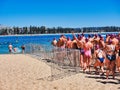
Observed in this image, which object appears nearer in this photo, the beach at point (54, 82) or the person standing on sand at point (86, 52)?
the beach at point (54, 82)

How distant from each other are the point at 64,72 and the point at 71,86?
3.13 metres

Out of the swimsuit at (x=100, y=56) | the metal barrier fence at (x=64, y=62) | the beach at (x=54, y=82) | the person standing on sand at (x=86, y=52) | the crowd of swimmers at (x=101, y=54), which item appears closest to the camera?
the beach at (x=54, y=82)

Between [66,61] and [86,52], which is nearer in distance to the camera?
[86,52]

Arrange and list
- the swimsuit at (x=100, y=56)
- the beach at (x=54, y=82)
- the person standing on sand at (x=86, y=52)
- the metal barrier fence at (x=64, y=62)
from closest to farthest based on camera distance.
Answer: the beach at (x=54, y=82), the swimsuit at (x=100, y=56), the metal barrier fence at (x=64, y=62), the person standing on sand at (x=86, y=52)

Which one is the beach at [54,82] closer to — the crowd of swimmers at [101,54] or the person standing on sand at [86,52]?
the crowd of swimmers at [101,54]

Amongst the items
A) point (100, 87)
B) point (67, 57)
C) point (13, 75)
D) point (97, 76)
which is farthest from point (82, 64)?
point (100, 87)

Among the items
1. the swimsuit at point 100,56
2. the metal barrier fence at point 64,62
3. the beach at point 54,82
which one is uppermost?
the swimsuit at point 100,56

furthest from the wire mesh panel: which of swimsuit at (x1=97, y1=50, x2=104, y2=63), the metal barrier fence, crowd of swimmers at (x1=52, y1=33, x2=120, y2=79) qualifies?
swimsuit at (x1=97, y1=50, x2=104, y2=63)

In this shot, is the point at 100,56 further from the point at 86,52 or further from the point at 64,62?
the point at 64,62

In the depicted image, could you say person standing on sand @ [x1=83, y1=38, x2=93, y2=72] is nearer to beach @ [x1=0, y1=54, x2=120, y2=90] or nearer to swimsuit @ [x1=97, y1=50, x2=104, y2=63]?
beach @ [x1=0, y1=54, x2=120, y2=90]

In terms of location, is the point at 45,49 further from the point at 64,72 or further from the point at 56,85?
the point at 56,85

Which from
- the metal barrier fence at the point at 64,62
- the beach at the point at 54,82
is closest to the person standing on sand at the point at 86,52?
the metal barrier fence at the point at 64,62

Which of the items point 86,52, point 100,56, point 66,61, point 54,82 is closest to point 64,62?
point 66,61

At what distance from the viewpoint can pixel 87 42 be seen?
1698 centimetres
